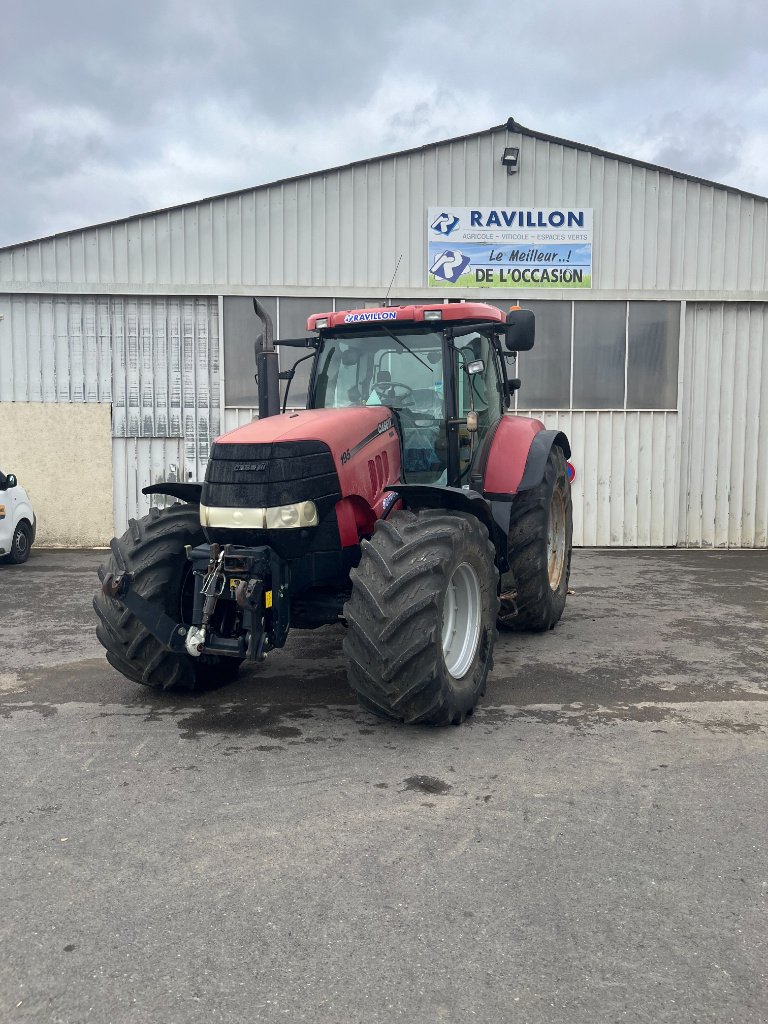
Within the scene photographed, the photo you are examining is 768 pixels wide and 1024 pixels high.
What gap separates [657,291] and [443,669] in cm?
1030

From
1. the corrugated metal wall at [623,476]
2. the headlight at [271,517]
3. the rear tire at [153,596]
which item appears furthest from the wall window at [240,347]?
the headlight at [271,517]

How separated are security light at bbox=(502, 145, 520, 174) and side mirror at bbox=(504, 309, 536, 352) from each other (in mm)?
7687

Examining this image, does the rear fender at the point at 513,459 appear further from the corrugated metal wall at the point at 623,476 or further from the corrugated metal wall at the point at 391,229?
the corrugated metal wall at the point at 391,229

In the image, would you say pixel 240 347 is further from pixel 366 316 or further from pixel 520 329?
pixel 520 329

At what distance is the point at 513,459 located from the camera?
6.57 m

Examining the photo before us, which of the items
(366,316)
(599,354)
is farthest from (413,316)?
(599,354)

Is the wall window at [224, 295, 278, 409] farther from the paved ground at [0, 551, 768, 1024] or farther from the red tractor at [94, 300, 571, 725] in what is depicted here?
the paved ground at [0, 551, 768, 1024]

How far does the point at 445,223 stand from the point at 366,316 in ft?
25.0

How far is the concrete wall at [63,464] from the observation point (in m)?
13.0

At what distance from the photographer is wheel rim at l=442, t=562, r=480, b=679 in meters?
4.92

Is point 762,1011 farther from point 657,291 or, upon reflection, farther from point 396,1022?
point 657,291

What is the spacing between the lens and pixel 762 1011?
2416 millimetres

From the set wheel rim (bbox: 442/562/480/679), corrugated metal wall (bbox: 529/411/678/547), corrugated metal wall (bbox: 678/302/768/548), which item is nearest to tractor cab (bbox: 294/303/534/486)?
wheel rim (bbox: 442/562/480/679)

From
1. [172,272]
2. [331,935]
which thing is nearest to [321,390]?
[331,935]
